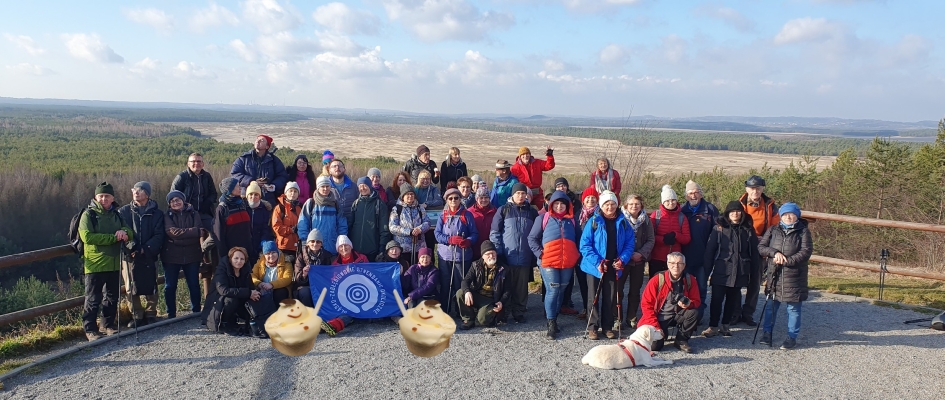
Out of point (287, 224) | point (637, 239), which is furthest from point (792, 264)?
point (287, 224)

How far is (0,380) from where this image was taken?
570 cm

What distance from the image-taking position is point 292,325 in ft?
5.12

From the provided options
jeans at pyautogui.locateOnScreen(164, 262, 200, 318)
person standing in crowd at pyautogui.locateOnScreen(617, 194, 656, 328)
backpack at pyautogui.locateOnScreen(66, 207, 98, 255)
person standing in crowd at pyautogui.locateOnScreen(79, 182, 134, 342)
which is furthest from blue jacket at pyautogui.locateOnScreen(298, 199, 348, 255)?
person standing in crowd at pyautogui.locateOnScreen(617, 194, 656, 328)

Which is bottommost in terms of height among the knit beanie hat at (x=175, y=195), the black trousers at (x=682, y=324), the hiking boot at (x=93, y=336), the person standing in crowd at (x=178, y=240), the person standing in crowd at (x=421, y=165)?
the hiking boot at (x=93, y=336)

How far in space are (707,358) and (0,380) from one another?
7.35 m

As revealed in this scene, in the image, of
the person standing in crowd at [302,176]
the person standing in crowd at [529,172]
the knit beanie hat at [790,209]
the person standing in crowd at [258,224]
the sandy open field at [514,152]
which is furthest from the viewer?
the sandy open field at [514,152]

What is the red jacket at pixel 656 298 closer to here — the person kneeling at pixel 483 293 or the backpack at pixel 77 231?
the person kneeling at pixel 483 293

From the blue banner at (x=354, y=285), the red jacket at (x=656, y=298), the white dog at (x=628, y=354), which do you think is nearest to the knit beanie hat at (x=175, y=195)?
the blue banner at (x=354, y=285)

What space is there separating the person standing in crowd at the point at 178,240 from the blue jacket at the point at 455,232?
310cm

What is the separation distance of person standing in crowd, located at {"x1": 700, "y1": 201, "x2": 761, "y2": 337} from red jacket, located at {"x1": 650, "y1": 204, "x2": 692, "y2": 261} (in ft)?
1.06

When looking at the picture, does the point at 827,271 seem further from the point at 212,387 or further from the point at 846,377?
the point at 212,387

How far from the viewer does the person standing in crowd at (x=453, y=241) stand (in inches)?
285

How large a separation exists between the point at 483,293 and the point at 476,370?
159 cm

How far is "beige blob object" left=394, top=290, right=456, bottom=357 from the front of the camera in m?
1.58
